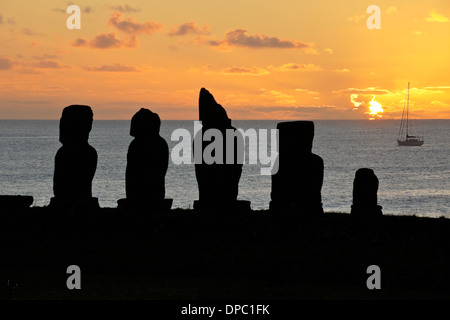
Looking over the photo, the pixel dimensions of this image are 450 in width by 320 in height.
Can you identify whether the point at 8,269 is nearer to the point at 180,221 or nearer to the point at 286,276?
the point at 180,221

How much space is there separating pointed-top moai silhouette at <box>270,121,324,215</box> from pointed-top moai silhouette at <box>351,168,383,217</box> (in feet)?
3.15

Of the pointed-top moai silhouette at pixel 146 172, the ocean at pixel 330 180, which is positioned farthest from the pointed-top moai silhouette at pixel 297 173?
the ocean at pixel 330 180

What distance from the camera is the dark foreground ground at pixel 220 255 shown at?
1457cm

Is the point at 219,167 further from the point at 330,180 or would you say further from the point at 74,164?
the point at 330,180

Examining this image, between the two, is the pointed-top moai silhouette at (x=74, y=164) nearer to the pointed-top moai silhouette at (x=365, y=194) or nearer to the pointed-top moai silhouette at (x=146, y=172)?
the pointed-top moai silhouette at (x=146, y=172)

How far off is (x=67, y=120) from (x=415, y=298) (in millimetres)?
10476

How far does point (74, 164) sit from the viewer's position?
19.9 metres

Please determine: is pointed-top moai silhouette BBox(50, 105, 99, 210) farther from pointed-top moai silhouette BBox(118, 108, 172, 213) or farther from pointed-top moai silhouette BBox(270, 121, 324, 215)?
pointed-top moai silhouette BBox(270, 121, 324, 215)

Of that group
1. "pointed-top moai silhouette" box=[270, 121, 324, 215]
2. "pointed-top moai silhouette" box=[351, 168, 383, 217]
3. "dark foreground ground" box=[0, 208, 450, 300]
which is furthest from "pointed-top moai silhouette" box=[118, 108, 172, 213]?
"pointed-top moai silhouette" box=[351, 168, 383, 217]

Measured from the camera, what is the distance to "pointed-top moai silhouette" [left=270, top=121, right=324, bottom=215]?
773 inches

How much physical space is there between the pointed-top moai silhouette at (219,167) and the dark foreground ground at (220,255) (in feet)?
2.33

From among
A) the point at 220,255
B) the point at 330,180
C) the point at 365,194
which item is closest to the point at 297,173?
the point at 365,194
